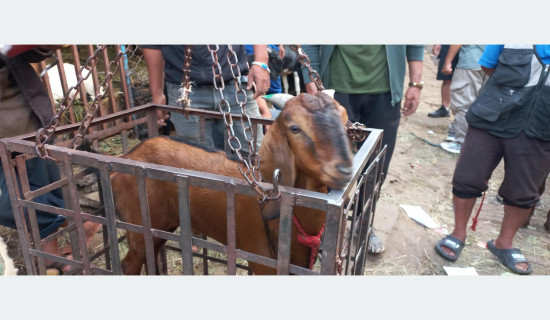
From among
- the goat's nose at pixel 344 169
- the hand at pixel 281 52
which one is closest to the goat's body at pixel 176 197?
the goat's nose at pixel 344 169

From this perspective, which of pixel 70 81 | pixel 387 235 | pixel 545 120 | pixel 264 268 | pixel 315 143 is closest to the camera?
pixel 315 143

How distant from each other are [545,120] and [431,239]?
1.61 metres

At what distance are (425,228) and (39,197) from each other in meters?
3.72

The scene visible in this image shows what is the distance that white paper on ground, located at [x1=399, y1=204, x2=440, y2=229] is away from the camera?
428 centimetres

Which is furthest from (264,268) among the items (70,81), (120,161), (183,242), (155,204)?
(70,81)

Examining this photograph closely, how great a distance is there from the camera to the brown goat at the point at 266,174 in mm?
1672

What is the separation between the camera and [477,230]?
4.20 metres

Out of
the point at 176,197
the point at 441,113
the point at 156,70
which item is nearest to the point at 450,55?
the point at 441,113

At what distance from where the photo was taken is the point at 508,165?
3248 millimetres

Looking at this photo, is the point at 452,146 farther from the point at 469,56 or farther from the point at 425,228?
the point at 425,228

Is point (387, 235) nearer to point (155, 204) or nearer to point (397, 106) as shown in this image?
point (397, 106)

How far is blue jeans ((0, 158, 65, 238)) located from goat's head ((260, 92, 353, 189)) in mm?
1713

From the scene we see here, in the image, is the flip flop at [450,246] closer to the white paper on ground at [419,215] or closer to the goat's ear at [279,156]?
the white paper on ground at [419,215]

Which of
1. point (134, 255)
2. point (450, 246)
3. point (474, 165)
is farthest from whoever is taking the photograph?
point (450, 246)
